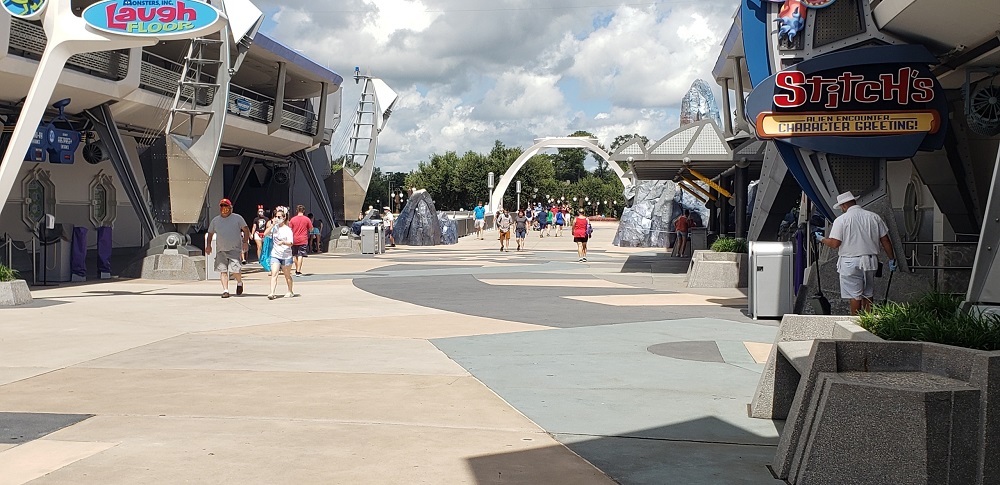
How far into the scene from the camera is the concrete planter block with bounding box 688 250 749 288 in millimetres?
20484

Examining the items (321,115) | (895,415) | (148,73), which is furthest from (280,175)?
(895,415)

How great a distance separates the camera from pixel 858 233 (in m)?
11.5

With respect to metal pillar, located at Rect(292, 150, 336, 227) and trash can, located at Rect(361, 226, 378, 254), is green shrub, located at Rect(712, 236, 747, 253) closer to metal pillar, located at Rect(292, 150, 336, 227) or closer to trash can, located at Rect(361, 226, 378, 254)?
trash can, located at Rect(361, 226, 378, 254)

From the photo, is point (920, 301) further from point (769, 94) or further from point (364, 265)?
point (364, 265)

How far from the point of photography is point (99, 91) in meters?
23.4

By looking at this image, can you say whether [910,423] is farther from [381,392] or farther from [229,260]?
[229,260]

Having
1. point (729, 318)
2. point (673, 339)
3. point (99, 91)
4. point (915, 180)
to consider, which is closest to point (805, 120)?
point (729, 318)

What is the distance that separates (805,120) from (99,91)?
53.1ft

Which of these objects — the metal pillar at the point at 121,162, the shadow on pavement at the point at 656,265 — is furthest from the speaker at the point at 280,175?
the metal pillar at the point at 121,162

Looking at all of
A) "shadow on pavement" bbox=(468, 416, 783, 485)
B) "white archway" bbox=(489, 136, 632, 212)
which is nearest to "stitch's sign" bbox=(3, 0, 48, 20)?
"shadow on pavement" bbox=(468, 416, 783, 485)

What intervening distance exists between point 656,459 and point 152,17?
14.1 meters

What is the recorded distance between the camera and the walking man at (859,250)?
11.5 metres

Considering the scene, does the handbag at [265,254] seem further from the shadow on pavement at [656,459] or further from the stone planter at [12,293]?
the shadow on pavement at [656,459]

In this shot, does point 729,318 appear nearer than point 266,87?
Yes
